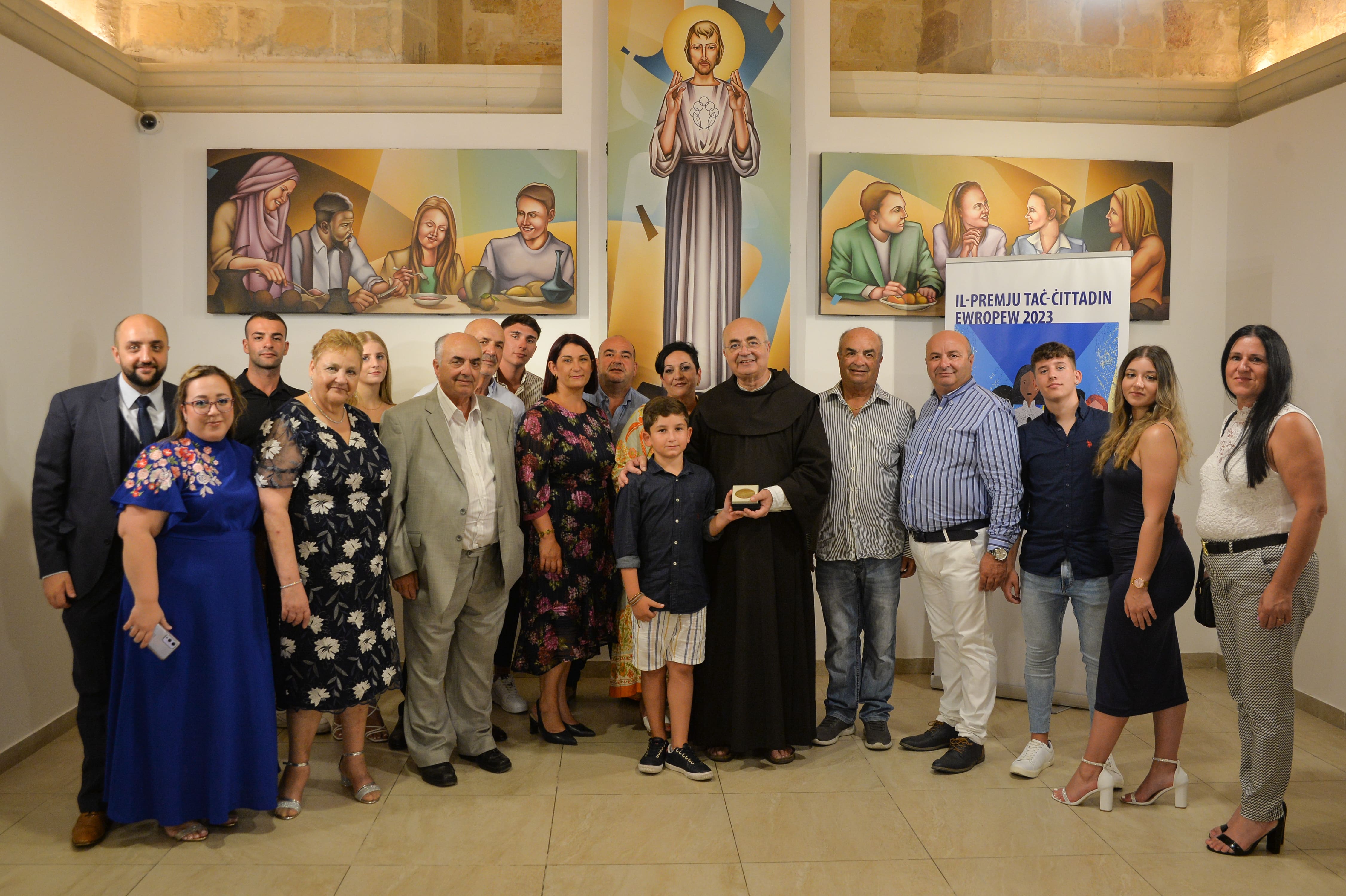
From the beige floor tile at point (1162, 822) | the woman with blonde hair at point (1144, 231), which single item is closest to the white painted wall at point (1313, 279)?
the woman with blonde hair at point (1144, 231)

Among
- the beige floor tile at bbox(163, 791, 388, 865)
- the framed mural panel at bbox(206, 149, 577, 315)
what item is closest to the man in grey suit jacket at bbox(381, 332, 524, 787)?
the beige floor tile at bbox(163, 791, 388, 865)

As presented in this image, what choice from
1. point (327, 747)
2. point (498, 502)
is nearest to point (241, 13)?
point (498, 502)

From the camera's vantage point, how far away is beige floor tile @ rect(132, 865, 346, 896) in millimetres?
2844

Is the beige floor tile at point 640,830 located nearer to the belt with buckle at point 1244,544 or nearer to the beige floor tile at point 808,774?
the beige floor tile at point 808,774

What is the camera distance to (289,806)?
11.0 feet

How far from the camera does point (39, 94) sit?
412cm

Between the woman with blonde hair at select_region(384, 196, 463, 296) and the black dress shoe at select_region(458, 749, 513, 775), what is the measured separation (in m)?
2.56

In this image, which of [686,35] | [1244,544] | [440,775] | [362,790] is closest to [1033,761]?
[1244,544]

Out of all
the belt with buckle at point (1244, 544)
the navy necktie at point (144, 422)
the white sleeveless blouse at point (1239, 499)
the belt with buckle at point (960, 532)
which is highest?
→ the navy necktie at point (144, 422)

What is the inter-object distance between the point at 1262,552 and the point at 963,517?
1106 millimetres

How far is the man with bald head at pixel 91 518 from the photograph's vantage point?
125 inches

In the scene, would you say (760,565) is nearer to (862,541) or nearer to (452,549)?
(862,541)

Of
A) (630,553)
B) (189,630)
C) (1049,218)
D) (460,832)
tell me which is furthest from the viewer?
(1049,218)

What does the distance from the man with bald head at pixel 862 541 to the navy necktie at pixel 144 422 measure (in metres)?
2.64
